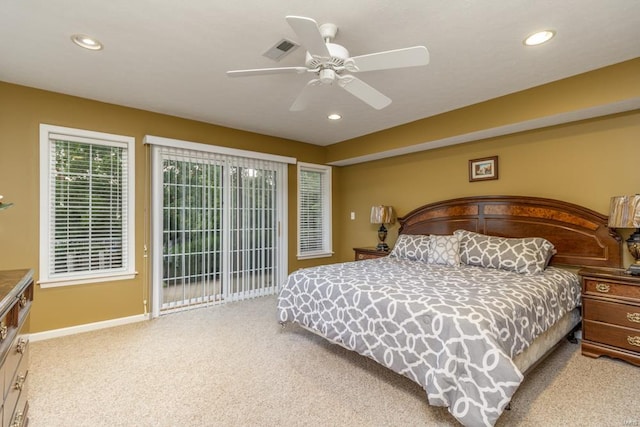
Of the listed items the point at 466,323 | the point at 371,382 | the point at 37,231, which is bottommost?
the point at 371,382

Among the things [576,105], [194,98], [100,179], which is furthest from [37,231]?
[576,105]

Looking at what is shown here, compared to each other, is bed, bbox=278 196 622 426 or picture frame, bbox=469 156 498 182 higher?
picture frame, bbox=469 156 498 182

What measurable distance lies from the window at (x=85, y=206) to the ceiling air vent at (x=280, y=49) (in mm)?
2228

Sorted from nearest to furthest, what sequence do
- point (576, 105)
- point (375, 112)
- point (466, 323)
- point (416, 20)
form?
1. point (466, 323)
2. point (416, 20)
3. point (576, 105)
4. point (375, 112)

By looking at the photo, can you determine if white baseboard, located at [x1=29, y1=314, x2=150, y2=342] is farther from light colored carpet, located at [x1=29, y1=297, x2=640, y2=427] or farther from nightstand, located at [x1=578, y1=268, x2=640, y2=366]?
nightstand, located at [x1=578, y1=268, x2=640, y2=366]

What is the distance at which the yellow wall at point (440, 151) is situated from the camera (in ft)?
9.36

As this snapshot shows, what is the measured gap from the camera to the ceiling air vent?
2.22 meters

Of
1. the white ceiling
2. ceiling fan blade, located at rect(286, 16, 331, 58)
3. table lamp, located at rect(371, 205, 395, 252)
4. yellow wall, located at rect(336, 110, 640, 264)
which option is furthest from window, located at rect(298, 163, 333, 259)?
ceiling fan blade, located at rect(286, 16, 331, 58)

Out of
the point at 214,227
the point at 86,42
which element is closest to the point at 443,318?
the point at 86,42

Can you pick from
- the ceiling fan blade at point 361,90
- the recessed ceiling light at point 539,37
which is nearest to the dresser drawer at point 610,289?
the recessed ceiling light at point 539,37

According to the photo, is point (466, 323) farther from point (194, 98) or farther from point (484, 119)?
point (194, 98)

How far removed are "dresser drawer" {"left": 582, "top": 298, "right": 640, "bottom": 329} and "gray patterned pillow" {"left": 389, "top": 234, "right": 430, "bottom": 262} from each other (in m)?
1.48

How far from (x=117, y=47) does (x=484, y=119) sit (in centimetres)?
350

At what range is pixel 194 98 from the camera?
3.32 metres
